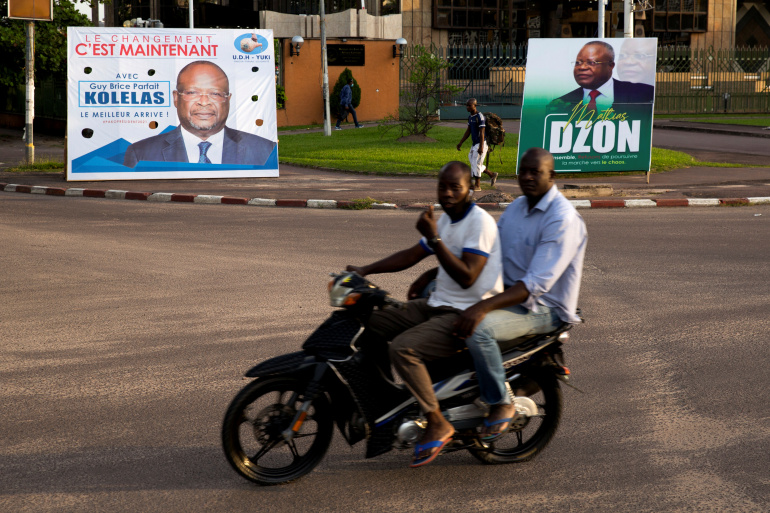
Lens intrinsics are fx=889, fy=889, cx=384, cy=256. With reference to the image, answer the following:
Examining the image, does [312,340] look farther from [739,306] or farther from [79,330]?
[739,306]

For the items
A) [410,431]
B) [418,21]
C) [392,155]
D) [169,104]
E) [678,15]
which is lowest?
[410,431]

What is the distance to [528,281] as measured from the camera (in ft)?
14.3

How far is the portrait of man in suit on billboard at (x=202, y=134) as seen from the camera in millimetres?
20719

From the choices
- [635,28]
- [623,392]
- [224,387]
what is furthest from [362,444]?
[635,28]

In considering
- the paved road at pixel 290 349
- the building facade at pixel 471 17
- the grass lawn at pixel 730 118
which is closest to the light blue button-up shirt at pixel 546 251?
the paved road at pixel 290 349

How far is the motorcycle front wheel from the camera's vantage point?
4.28 metres

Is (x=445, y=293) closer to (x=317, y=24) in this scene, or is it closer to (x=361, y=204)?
(x=361, y=204)

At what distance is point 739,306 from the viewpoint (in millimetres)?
8180

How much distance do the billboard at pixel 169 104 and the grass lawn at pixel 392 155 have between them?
2.67 meters

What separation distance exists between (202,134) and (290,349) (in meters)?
15.0

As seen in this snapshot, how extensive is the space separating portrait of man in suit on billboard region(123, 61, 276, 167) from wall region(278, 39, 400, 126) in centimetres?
1985

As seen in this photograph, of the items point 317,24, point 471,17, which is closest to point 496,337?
point 317,24

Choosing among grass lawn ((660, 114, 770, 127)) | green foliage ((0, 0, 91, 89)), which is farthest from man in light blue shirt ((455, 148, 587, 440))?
grass lawn ((660, 114, 770, 127))

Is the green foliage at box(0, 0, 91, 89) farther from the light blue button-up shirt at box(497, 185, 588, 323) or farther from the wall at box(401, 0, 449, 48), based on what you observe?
the light blue button-up shirt at box(497, 185, 588, 323)
